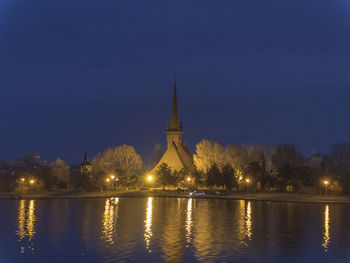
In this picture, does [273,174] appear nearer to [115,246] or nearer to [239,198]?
[239,198]

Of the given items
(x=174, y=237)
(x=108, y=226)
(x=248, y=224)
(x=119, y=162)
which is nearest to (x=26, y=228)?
(x=108, y=226)

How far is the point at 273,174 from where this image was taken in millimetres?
76000

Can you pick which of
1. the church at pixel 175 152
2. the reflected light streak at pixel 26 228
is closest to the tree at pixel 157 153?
the church at pixel 175 152

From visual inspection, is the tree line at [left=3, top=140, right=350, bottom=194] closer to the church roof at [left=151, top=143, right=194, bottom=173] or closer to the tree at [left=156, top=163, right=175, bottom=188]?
the tree at [left=156, top=163, right=175, bottom=188]

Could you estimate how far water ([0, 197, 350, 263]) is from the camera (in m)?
20.4

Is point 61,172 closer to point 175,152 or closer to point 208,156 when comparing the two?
point 175,152

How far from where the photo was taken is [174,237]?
84.6 ft

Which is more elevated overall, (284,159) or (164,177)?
(284,159)

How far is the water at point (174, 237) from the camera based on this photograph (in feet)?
67.0

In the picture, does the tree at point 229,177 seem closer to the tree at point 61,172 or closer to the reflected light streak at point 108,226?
the reflected light streak at point 108,226

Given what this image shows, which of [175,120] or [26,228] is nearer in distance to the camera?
[26,228]

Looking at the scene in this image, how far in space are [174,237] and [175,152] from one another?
68042mm

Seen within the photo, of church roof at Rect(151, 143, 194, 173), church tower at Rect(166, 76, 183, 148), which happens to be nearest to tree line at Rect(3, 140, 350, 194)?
church roof at Rect(151, 143, 194, 173)

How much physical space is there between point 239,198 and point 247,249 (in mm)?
39875
